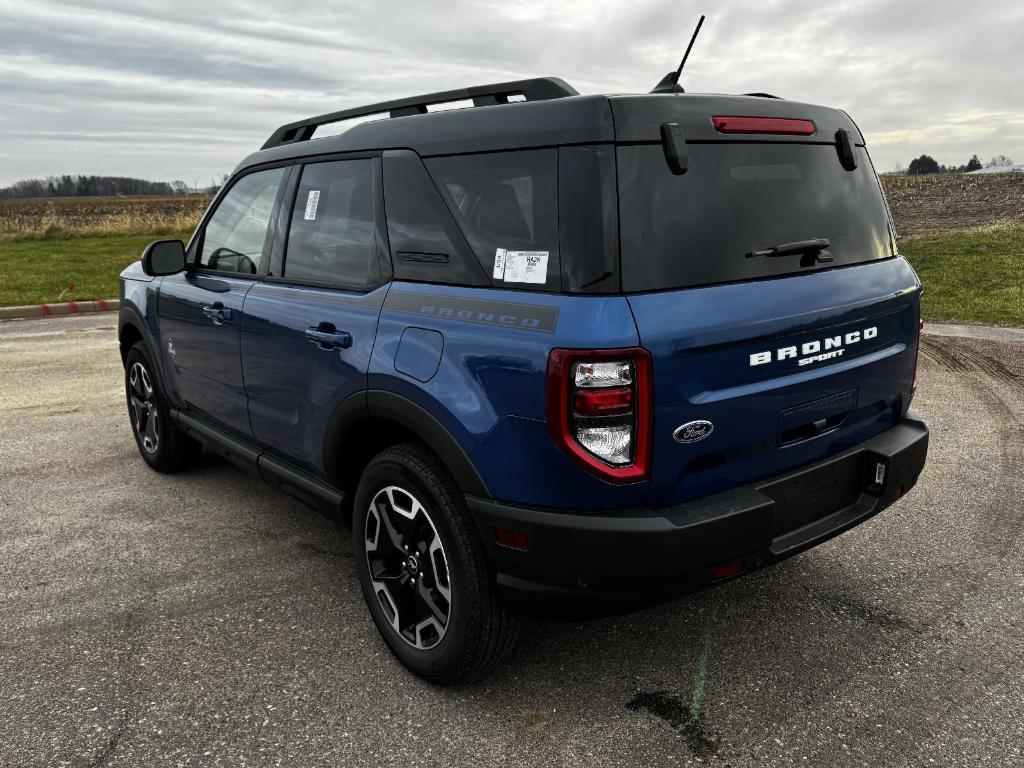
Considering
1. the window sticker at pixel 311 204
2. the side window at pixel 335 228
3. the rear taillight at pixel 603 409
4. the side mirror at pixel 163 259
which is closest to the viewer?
the rear taillight at pixel 603 409

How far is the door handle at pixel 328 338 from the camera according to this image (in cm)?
290

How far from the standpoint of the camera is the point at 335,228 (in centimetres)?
320

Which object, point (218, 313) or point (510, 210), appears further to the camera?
point (218, 313)

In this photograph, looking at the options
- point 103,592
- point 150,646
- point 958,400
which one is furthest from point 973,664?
point 958,400

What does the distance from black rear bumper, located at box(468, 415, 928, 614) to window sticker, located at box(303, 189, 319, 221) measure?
1.58 m

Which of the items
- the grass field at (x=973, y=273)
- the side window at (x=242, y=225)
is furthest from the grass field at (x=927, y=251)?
the side window at (x=242, y=225)

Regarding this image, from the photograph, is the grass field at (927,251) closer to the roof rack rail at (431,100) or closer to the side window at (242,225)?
the roof rack rail at (431,100)

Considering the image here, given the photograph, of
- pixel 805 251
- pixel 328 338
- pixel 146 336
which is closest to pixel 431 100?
pixel 328 338

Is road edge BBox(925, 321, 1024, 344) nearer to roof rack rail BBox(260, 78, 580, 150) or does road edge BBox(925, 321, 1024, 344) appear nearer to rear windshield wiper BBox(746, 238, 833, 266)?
rear windshield wiper BBox(746, 238, 833, 266)

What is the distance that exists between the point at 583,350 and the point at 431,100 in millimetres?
1416

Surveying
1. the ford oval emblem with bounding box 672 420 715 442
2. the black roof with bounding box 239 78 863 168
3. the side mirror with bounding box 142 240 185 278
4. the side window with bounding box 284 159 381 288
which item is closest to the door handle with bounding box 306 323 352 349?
the side window with bounding box 284 159 381 288

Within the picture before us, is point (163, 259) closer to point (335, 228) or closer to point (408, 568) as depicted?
point (335, 228)

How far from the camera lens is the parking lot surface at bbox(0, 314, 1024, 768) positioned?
2.46 m

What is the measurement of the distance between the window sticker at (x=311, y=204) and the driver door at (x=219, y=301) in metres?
0.28
